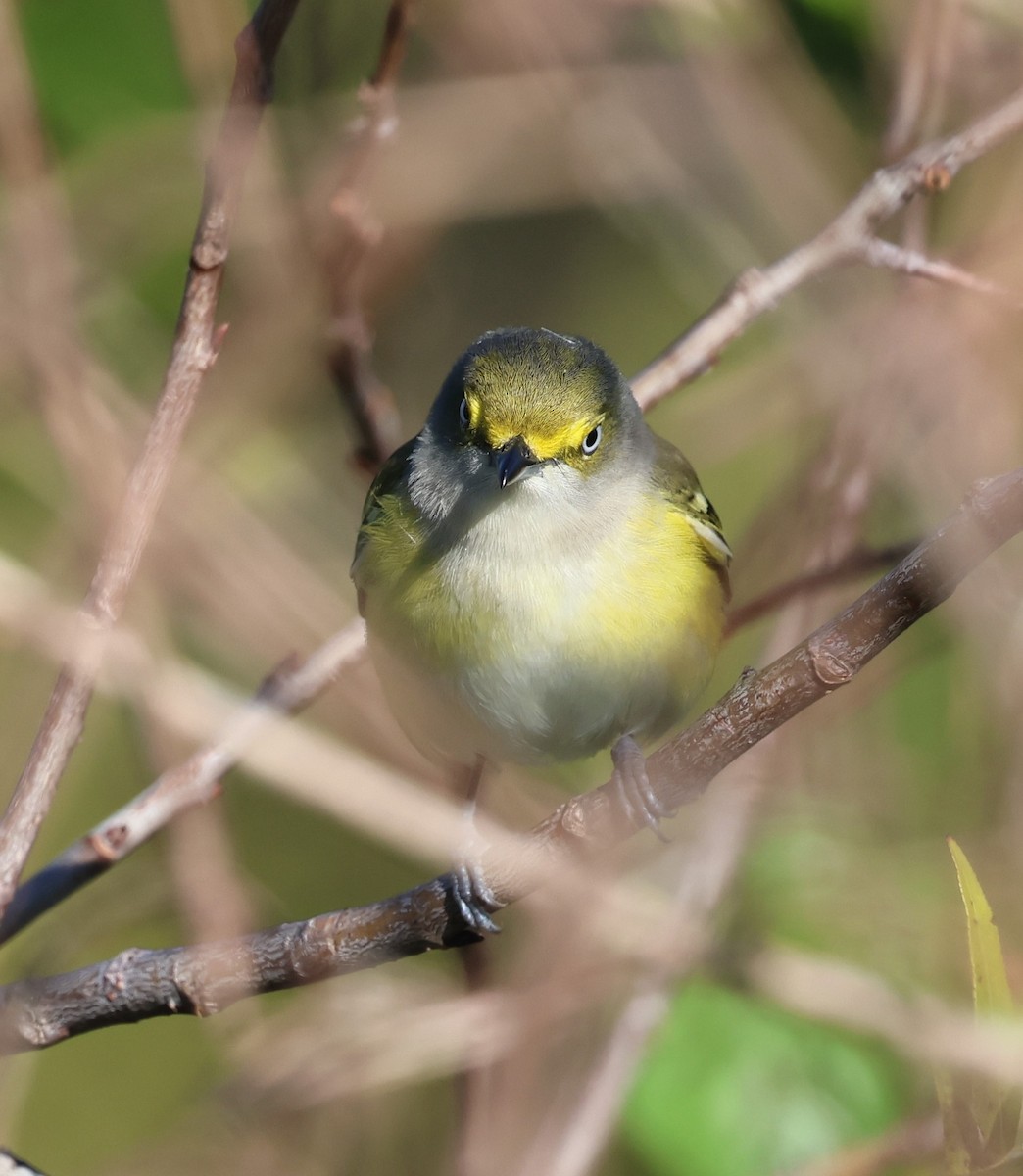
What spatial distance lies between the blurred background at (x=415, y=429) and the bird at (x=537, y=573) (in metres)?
0.20

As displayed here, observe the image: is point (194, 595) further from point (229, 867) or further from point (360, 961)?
point (360, 961)

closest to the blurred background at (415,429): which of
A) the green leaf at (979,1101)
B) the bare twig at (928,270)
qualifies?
the bare twig at (928,270)

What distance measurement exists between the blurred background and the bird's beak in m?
0.53

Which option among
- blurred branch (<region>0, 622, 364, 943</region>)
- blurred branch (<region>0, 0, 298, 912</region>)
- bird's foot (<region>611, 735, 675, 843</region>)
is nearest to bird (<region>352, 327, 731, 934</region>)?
bird's foot (<region>611, 735, 675, 843</region>)

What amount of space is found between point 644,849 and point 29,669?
188 centimetres

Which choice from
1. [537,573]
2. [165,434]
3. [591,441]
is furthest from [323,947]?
[591,441]

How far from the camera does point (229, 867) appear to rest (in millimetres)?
3299

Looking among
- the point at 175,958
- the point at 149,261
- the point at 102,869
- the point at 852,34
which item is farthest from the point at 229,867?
the point at 852,34

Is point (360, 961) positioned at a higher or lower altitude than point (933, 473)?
lower

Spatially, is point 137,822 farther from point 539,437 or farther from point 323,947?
point 539,437

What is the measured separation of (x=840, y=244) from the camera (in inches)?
119

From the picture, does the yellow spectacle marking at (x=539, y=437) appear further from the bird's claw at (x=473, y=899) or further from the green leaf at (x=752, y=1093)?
the green leaf at (x=752, y=1093)

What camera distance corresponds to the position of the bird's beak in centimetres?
308

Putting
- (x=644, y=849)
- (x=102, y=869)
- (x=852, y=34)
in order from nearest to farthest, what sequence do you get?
1. (x=102, y=869)
2. (x=644, y=849)
3. (x=852, y=34)
